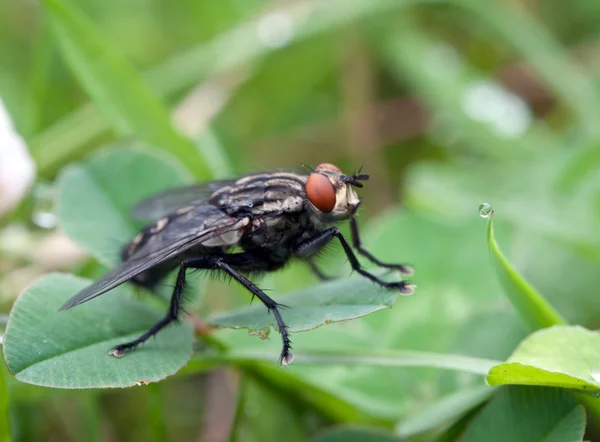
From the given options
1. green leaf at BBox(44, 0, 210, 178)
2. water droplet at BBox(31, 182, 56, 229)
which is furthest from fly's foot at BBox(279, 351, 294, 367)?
water droplet at BBox(31, 182, 56, 229)

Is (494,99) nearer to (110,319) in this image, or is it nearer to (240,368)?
(240,368)

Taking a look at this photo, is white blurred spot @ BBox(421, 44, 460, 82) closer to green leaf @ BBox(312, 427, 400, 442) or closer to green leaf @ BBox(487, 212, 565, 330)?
green leaf @ BBox(487, 212, 565, 330)

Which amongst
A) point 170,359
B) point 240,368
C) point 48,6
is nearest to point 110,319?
point 170,359

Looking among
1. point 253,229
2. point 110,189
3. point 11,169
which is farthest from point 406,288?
point 11,169

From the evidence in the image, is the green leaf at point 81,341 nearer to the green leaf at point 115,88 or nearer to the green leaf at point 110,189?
the green leaf at point 110,189

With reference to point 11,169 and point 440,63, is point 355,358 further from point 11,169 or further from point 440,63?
point 440,63

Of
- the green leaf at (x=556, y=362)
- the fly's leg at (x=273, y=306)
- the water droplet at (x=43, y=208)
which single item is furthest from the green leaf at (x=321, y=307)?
the water droplet at (x=43, y=208)
